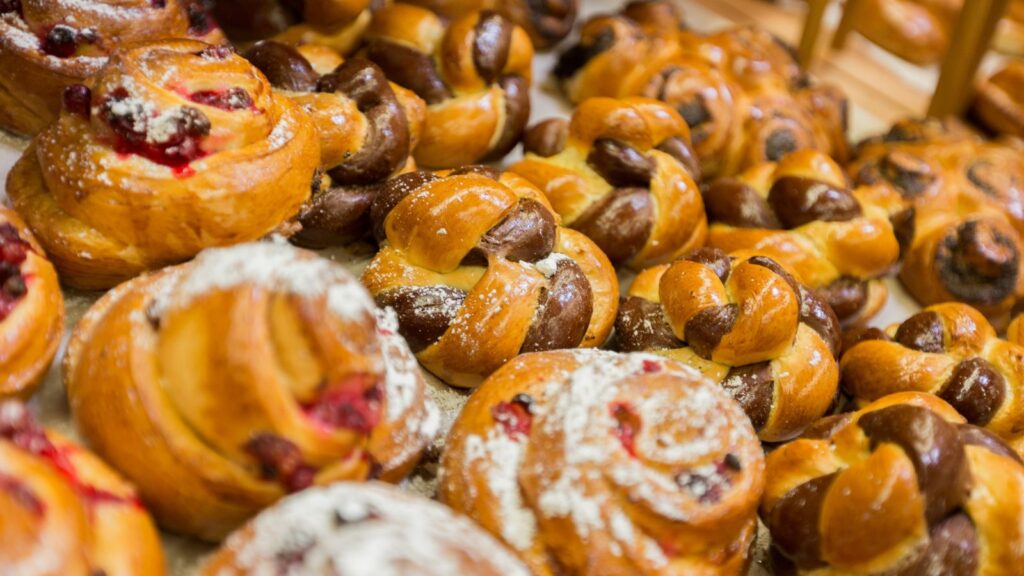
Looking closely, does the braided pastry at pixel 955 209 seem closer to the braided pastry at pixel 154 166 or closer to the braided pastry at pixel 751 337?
the braided pastry at pixel 751 337

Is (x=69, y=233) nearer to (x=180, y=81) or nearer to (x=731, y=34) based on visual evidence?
(x=180, y=81)

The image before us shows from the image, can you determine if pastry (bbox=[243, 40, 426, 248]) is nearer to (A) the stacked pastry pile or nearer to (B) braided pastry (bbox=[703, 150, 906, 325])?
(A) the stacked pastry pile

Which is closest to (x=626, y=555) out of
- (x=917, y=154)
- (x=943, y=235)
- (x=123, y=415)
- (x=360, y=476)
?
(x=360, y=476)

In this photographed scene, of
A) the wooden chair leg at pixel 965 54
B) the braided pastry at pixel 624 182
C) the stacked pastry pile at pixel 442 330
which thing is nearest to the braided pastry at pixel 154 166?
the stacked pastry pile at pixel 442 330

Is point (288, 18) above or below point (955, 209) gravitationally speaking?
above

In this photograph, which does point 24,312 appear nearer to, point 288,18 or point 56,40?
point 56,40

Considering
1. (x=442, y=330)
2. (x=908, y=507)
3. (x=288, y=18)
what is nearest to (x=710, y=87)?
(x=288, y=18)

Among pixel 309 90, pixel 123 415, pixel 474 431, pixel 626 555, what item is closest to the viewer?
pixel 123 415
